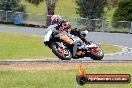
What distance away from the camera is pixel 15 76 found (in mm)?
15383

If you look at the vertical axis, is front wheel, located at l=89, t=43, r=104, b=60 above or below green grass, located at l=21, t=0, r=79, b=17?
above

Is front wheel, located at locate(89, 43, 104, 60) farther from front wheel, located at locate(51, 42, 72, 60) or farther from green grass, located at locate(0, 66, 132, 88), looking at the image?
green grass, located at locate(0, 66, 132, 88)

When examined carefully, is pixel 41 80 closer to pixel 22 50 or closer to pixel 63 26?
pixel 63 26

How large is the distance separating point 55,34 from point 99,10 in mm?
64339

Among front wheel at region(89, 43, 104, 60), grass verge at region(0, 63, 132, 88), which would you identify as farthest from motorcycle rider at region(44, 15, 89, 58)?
grass verge at region(0, 63, 132, 88)

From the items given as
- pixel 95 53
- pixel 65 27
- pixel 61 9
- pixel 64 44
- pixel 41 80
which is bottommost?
pixel 61 9

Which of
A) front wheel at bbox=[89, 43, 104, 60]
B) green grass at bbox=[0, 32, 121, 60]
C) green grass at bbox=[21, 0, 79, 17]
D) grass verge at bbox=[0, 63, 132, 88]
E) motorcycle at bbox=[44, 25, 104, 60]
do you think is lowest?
green grass at bbox=[21, 0, 79, 17]

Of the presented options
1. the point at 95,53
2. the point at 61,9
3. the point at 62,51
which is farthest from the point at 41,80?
the point at 61,9

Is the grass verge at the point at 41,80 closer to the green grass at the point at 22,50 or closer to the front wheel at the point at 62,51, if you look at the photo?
the front wheel at the point at 62,51

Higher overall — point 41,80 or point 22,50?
point 41,80

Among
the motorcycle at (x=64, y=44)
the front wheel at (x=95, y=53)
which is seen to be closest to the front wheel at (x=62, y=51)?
the motorcycle at (x=64, y=44)

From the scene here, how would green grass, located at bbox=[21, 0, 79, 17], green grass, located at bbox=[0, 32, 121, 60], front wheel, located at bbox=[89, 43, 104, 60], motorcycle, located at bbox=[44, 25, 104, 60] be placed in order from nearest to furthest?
motorcycle, located at bbox=[44, 25, 104, 60] → front wheel, located at bbox=[89, 43, 104, 60] → green grass, located at bbox=[0, 32, 121, 60] → green grass, located at bbox=[21, 0, 79, 17]

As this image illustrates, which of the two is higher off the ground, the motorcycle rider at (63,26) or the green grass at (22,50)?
the motorcycle rider at (63,26)

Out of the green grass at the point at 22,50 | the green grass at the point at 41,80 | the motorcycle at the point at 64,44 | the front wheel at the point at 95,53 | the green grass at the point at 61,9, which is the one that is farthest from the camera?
the green grass at the point at 61,9
